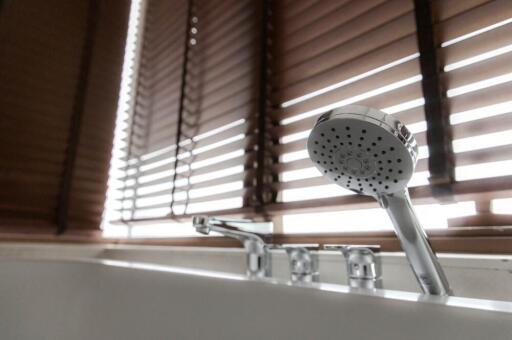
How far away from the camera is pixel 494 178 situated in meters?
0.59

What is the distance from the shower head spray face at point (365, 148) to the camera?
345mm

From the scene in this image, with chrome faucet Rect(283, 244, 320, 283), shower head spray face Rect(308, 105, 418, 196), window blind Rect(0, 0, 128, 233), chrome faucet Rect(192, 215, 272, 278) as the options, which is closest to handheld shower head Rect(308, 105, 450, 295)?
shower head spray face Rect(308, 105, 418, 196)

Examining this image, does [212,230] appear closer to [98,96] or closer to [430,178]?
[430,178]

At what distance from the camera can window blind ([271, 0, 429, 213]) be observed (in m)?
0.77

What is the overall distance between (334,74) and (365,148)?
0.58 m

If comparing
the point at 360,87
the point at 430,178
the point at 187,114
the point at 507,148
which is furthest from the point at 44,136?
the point at 507,148

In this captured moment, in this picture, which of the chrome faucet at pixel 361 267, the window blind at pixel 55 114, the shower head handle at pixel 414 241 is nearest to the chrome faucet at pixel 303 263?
the chrome faucet at pixel 361 267

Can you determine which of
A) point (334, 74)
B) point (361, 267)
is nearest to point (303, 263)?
point (361, 267)

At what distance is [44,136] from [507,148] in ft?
5.04

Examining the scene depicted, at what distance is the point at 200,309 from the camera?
63 centimetres

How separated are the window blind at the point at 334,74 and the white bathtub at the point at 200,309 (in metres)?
0.29

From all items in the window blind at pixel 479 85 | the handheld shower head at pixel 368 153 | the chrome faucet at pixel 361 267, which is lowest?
the chrome faucet at pixel 361 267

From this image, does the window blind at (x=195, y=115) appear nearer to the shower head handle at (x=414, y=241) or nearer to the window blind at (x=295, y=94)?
the window blind at (x=295, y=94)

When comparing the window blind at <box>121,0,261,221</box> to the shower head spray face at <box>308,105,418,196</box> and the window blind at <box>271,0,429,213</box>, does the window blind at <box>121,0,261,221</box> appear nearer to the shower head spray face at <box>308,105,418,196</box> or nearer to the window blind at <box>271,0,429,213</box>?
the window blind at <box>271,0,429,213</box>
